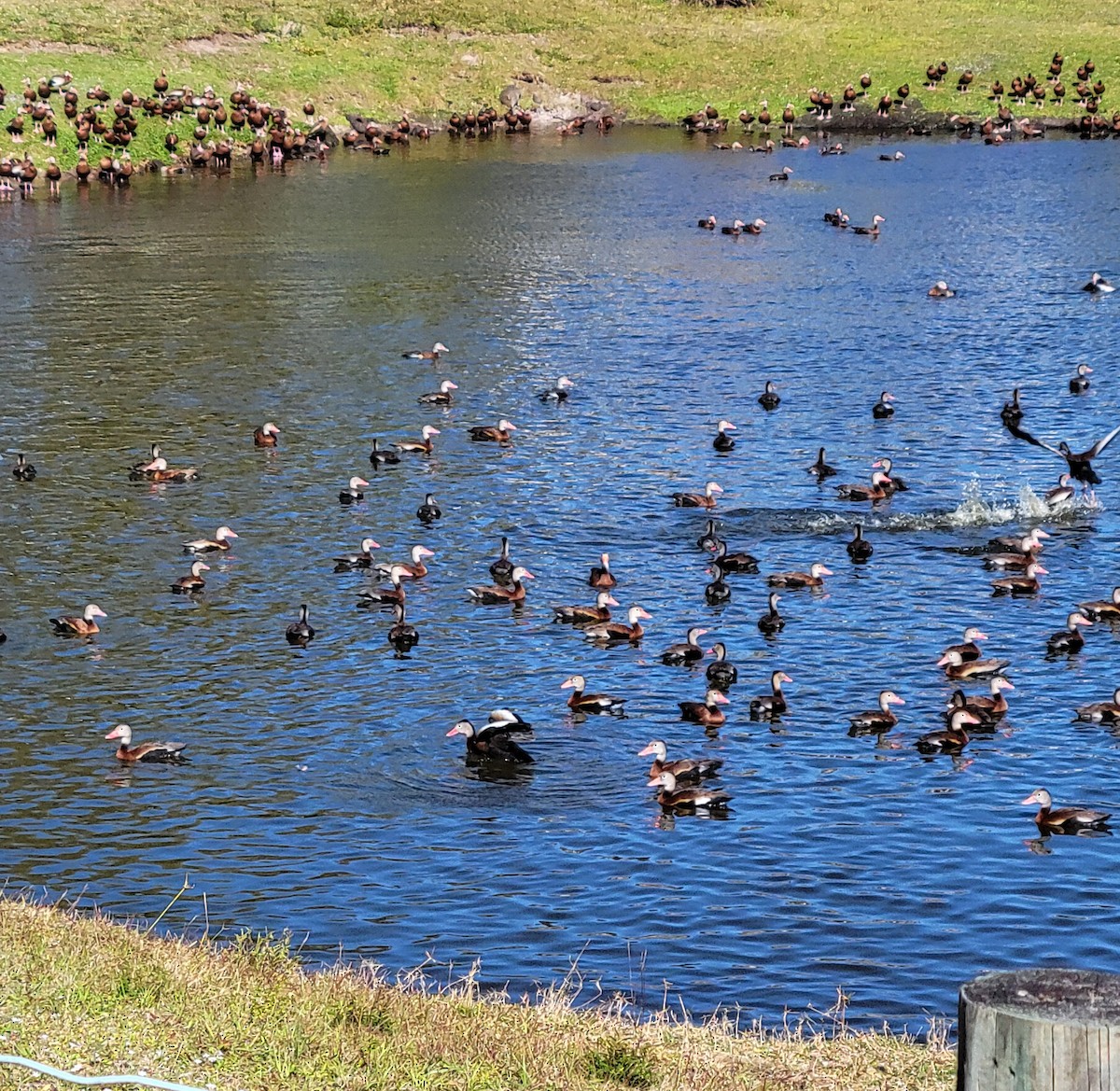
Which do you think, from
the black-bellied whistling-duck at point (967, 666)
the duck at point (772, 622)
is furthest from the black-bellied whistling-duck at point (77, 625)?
the black-bellied whistling-duck at point (967, 666)

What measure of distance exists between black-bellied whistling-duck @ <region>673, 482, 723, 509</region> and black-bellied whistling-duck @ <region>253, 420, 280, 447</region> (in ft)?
31.4

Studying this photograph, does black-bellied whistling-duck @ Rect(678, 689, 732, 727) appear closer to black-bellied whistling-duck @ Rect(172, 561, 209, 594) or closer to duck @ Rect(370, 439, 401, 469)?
black-bellied whistling-duck @ Rect(172, 561, 209, 594)

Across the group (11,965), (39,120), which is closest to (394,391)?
(11,965)

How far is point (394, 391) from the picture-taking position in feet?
145

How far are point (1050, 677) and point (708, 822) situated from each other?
7.07 metres

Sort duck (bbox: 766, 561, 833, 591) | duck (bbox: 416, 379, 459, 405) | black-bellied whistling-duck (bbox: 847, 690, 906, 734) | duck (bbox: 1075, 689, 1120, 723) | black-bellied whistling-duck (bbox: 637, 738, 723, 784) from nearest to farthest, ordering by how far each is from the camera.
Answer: black-bellied whistling-duck (bbox: 637, 738, 723, 784) → black-bellied whistling-duck (bbox: 847, 690, 906, 734) → duck (bbox: 1075, 689, 1120, 723) → duck (bbox: 766, 561, 833, 591) → duck (bbox: 416, 379, 459, 405)

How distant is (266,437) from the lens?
38.8 metres

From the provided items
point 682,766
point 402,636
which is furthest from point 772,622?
point 682,766

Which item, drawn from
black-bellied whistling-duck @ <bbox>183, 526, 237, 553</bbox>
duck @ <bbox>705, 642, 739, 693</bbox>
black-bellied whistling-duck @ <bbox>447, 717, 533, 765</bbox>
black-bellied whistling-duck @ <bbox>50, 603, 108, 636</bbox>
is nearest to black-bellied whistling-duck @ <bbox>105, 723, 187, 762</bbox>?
black-bellied whistling-duck @ <bbox>447, 717, 533, 765</bbox>

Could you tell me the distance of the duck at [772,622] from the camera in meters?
27.8

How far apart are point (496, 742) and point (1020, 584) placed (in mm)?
10497

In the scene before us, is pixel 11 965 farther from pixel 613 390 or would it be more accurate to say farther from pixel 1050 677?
pixel 613 390

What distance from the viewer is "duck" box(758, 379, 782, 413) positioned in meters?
41.3

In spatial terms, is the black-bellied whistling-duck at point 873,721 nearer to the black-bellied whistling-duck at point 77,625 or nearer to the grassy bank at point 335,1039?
the grassy bank at point 335,1039
